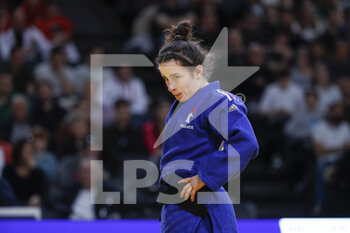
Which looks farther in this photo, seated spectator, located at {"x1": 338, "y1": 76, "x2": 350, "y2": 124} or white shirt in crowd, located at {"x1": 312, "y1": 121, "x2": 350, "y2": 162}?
seated spectator, located at {"x1": 338, "y1": 76, "x2": 350, "y2": 124}

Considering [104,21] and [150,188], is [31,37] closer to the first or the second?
[104,21]

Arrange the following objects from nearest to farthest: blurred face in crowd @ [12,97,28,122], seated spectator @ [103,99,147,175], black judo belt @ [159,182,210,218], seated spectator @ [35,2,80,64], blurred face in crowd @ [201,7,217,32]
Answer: black judo belt @ [159,182,210,218] → blurred face in crowd @ [12,97,28,122] → seated spectator @ [103,99,147,175] → seated spectator @ [35,2,80,64] → blurred face in crowd @ [201,7,217,32]

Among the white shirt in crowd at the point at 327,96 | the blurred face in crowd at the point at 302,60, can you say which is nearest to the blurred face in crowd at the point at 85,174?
the white shirt in crowd at the point at 327,96

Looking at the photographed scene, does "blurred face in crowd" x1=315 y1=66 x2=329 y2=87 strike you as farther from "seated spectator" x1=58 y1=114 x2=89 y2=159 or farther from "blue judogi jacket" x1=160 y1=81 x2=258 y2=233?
"blue judogi jacket" x1=160 y1=81 x2=258 y2=233

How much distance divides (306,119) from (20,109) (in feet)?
12.4

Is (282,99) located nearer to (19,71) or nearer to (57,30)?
(57,30)

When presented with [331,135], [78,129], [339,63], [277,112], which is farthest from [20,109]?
[339,63]

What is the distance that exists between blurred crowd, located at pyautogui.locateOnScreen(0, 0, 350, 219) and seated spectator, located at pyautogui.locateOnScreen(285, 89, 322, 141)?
0.6 inches

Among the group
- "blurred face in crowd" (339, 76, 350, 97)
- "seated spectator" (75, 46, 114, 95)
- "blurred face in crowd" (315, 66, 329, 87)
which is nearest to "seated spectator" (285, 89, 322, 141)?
"blurred face in crowd" (315, 66, 329, 87)

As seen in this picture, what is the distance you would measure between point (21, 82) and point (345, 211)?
439 centimetres

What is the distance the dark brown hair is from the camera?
274 centimetres

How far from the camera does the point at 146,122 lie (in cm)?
703

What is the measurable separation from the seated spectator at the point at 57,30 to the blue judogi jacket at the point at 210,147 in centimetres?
557

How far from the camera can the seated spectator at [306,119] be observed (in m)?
7.56
